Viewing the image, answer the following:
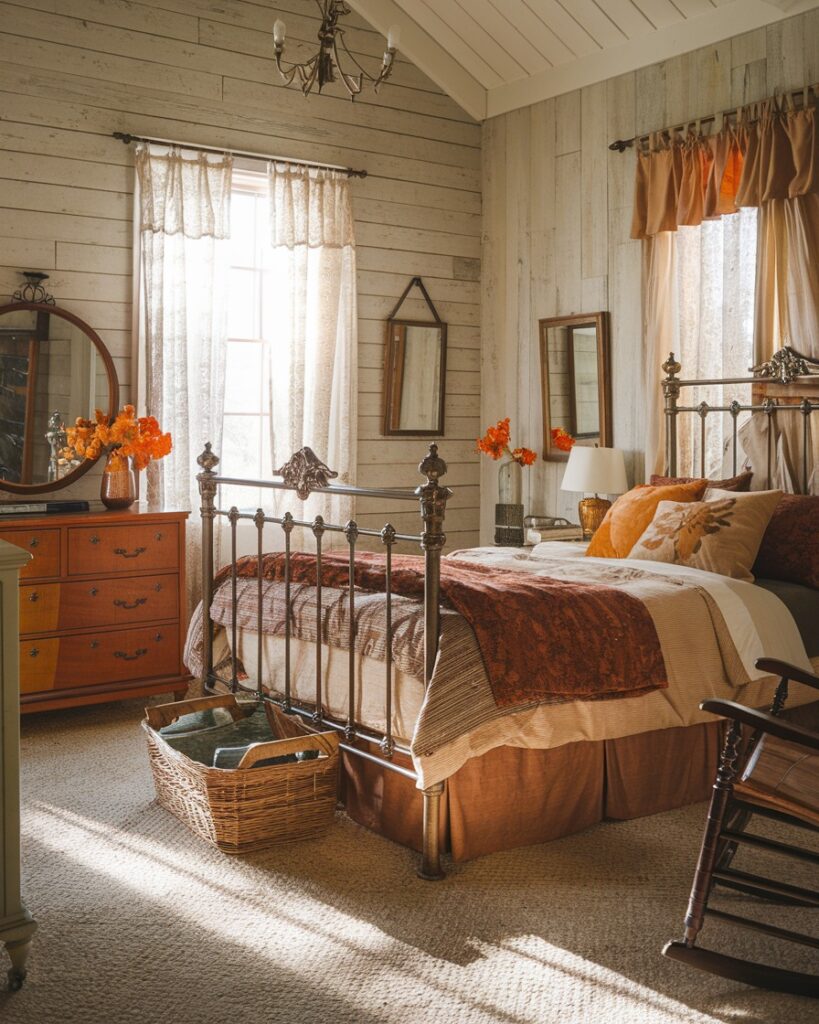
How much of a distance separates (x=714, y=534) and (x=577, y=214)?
2.46m

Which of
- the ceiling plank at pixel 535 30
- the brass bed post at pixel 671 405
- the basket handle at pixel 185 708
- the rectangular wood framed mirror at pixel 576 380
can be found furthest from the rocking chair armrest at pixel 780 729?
the ceiling plank at pixel 535 30

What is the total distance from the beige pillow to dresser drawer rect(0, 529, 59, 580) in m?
2.20

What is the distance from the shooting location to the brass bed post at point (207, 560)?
369cm

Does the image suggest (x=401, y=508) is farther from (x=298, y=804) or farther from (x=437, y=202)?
(x=298, y=804)

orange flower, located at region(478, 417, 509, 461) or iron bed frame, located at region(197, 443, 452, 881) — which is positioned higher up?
orange flower, located at region(478, 417, 509, 461)

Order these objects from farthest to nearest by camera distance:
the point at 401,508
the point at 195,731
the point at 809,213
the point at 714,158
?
the point at 401,508, the point at 714,158, the point at 809,213, the point at 195,731

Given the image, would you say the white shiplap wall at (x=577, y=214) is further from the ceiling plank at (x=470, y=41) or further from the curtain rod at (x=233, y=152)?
the curtain rod at (x=233, y=152)

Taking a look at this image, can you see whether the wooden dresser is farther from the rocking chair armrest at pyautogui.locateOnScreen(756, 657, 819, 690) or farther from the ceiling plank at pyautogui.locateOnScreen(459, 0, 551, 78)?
the ceiling plank at pyautogui.locateOnScreen(459, 0, 551, 78)

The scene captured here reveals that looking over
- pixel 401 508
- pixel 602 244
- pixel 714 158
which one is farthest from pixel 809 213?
pixel 401 508

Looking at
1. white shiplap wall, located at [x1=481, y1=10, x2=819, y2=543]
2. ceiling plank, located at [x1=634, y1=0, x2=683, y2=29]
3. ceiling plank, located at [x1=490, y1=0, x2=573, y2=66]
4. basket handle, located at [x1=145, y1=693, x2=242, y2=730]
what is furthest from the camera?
ceiling plank, located at [x1=490, y1=0, x2=573, y2=66]

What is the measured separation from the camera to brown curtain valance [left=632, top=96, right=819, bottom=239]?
4.26 metres

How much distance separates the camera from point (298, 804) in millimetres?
2918

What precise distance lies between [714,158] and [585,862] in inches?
125

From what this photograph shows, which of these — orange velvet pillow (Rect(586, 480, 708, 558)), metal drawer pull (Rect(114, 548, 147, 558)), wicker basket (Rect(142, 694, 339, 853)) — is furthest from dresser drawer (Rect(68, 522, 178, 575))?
orange velvet pillow (Rect(586, 480, 708, 558))
